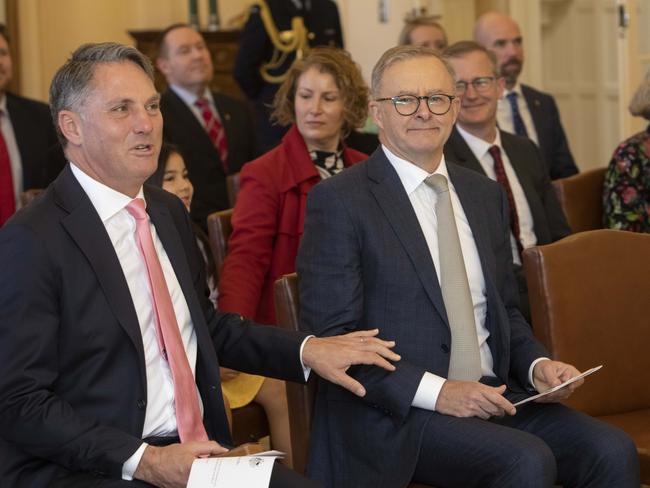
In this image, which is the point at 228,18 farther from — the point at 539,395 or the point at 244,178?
the point at 539,395

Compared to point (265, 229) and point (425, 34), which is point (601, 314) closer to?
point (265, 229)

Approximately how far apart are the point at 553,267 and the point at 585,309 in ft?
0.47

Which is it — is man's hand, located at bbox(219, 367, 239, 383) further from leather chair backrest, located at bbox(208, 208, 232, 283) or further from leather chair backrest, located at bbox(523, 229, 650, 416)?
leather chair backrest, located at bbox(523, 229, 650, 416)

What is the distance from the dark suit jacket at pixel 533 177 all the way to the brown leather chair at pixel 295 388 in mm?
1236

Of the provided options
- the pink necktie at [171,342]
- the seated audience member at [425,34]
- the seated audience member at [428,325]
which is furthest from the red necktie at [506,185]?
the seated audience member at [425,34]

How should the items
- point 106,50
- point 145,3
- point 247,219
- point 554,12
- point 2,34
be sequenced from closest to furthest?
point 106,50 → point 247,219 → point 2,34 → point 554,12 → point 145,3

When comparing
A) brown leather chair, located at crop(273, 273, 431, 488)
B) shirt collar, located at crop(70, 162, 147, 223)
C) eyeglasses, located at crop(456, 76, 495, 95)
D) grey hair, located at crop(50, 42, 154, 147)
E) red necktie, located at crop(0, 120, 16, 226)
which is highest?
grey hair, located at crop(50, 42, 154, 147)

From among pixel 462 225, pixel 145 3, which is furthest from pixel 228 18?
pixel 462 225

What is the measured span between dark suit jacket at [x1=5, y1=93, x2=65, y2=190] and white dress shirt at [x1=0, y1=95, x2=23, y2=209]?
1cm

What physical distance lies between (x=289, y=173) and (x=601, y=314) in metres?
1.15

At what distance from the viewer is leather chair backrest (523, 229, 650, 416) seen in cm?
287

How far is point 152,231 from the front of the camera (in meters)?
2.45

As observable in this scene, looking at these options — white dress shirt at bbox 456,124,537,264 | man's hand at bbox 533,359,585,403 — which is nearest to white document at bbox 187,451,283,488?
man's hand at bbox 533,359,585,403

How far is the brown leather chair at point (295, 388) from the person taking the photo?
2713 millimetres
